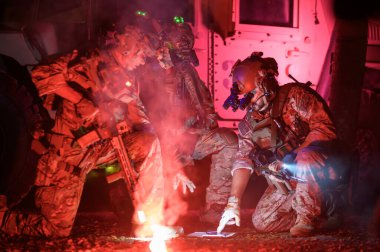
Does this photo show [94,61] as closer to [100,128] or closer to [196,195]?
[100,128]

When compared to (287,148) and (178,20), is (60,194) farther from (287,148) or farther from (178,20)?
(178,20)

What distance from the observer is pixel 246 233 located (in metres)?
4.41

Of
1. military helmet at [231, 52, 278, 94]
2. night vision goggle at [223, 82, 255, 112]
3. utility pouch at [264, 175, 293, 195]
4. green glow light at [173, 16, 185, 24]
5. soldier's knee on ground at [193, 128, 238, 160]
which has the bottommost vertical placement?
utility pouch at [264, 175, 293, 195]

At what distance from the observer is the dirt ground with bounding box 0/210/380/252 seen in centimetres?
361

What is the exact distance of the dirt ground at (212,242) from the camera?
3613 mm

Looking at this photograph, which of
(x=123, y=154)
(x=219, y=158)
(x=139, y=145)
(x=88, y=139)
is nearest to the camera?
(x=88, y=139)

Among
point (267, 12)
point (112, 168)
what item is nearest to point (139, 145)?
point (112, 168)

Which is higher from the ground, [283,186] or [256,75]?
[256,75]

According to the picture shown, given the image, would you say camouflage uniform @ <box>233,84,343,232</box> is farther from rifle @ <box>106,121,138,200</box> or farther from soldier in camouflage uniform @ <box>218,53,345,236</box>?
rifle @ <box>106,121,138,200</box>

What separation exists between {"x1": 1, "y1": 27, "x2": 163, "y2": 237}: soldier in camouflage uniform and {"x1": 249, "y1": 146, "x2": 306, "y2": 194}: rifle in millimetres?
1046

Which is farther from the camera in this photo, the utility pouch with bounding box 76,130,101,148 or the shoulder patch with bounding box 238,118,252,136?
the shoulder patch with bounding box 238,118,252,136

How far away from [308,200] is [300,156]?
42 cm

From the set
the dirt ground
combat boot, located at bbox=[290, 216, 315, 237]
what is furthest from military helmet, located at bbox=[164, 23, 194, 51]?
combat boot, located at bbox=[290, 216, 315, 237]

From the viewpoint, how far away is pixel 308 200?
4078mm
